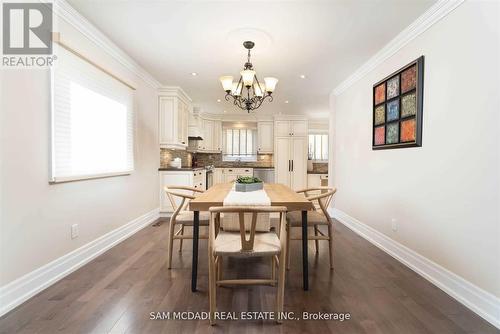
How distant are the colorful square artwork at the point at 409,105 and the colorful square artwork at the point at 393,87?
0.16m

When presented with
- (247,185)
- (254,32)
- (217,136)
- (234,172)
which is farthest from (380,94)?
(217,136)

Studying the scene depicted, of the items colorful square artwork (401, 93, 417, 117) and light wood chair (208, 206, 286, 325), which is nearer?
light wood chair (208, 206, 286, 325)

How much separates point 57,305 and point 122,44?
2598 millimetres

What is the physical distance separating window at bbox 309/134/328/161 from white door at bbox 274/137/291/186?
54.5 inches

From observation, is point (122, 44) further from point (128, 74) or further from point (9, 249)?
point (9, 249)

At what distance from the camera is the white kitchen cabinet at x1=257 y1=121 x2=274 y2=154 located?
7109 millimetres

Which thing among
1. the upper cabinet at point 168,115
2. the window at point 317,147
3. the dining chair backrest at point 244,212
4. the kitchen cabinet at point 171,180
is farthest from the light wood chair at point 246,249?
the window at point 317,147

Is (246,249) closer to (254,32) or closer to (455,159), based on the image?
(455,159)

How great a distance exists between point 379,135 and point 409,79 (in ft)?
2.44

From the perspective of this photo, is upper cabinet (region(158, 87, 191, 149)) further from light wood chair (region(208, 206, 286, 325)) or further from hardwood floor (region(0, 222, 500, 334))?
light wood chair (region(208, 206, 286, 325))

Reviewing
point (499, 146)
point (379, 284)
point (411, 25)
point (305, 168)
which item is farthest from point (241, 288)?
point (305, 168)

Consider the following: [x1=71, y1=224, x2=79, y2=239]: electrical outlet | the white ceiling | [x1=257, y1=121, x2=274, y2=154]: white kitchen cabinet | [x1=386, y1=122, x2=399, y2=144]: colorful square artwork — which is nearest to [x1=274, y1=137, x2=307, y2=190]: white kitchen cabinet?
[x1=257, y1=121, x2=274, y2=154]: white kitchen cabinet

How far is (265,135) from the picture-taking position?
711cm

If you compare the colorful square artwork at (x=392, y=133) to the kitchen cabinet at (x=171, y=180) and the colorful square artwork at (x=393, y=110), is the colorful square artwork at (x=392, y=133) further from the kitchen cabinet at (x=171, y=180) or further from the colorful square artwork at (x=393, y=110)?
the kitchen cabinet at (x=171, y=180)
